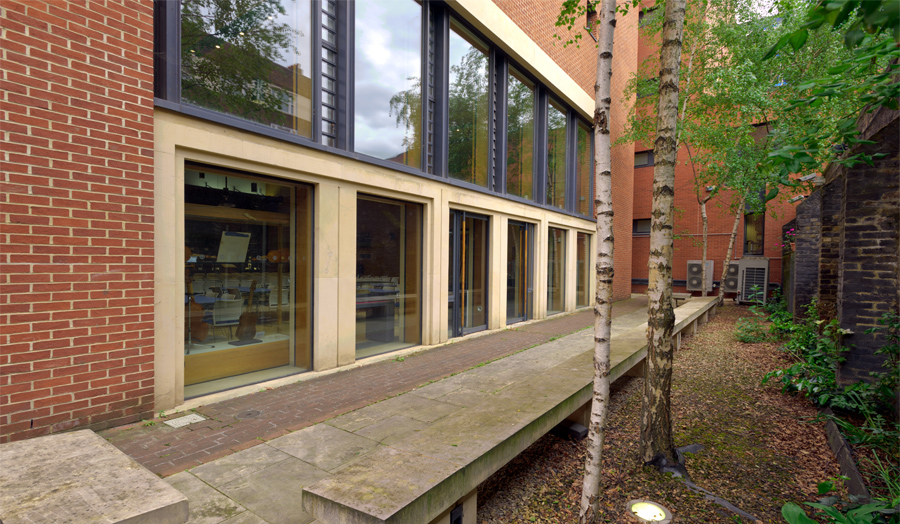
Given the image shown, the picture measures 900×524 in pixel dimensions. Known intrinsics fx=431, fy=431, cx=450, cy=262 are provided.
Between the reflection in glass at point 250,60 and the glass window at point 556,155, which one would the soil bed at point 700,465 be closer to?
the reflection in glass at point 250,60

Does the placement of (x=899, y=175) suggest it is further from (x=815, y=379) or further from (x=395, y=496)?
(x=395, y=496)

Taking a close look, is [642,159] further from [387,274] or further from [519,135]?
[387,274]

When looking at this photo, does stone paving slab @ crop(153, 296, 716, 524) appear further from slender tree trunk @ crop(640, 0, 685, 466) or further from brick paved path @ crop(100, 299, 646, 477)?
slender tree trunk @ crop(640, 0, 685, 466)

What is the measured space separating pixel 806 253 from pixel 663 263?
380 inches

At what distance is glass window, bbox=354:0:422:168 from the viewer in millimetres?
6992

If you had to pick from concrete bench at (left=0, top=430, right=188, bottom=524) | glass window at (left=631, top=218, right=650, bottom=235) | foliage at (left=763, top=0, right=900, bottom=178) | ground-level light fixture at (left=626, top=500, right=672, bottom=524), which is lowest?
ground-level light fixture at (left=626, top=500, right=672, bottom=524)

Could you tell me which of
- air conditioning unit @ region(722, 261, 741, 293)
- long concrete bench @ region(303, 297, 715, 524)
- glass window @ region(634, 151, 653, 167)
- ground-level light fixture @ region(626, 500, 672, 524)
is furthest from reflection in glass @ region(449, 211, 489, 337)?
glass window @ region(634, 151, 653, 167)

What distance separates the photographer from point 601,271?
10.5 feet

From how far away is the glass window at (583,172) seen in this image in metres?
15.4

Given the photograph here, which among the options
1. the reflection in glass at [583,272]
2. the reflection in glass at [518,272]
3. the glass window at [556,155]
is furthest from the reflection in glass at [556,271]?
the reflection in glass at [518,272]

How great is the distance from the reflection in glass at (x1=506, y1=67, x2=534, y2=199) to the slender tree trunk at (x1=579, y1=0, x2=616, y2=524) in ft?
25.7

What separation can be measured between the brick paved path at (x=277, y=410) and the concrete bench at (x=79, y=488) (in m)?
0.71

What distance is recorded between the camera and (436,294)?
8375 millimetres

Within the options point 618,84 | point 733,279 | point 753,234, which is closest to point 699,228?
point 753,234
